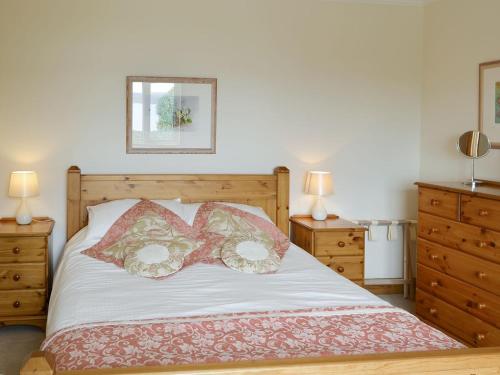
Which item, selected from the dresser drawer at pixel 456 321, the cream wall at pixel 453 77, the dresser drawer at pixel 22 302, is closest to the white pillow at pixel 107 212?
the dresser drawer at pixel 22 302

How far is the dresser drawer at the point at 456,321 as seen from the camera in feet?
11.6

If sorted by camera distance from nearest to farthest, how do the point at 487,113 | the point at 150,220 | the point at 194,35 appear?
1. the point at 150,220
2. the point at 487,113
3. the point at 194,35

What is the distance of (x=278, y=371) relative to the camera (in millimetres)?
1689

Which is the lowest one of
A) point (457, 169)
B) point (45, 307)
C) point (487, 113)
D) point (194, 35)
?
point (45, 307)

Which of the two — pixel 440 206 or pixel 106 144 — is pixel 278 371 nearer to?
pixel 440 206

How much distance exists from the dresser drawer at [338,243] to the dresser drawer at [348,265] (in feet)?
0.12

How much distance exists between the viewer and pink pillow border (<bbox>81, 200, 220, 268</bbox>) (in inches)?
144

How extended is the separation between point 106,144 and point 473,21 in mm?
2713

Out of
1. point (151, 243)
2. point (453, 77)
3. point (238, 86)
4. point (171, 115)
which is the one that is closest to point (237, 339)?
point (151, 243)

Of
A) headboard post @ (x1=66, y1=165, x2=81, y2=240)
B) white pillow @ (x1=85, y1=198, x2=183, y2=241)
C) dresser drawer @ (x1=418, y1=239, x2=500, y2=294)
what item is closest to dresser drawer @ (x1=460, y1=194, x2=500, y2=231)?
dresser drawer @ (x1=418, y1=239, x2=500, y2=294)

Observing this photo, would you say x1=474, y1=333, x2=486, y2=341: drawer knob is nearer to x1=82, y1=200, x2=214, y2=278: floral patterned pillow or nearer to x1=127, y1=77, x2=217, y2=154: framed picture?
x1=82, y1=200, x2=214, y2=278: floral patterned pillow

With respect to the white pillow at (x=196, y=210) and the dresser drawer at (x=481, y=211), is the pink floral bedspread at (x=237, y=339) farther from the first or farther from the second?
the white pillow at (x=196, y=210)

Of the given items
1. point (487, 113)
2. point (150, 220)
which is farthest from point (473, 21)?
point (150, 220)

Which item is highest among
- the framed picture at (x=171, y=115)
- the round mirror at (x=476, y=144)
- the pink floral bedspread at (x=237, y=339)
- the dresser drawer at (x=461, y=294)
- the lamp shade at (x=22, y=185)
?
the framed picture at (x=171, y=115)
